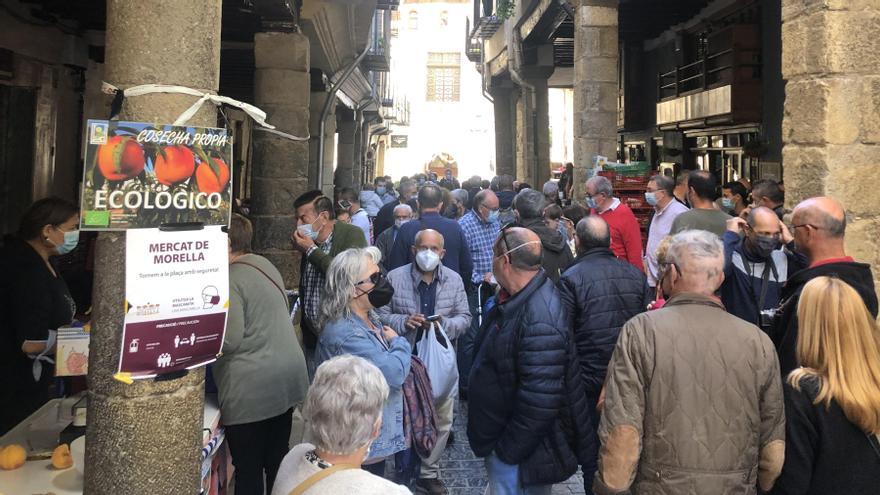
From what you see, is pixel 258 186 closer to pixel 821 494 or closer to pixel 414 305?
pixel 414 305

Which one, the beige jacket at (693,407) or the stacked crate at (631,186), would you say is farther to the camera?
the stacked crate at (631,186)

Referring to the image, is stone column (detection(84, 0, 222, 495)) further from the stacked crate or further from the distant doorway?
the stacked crate

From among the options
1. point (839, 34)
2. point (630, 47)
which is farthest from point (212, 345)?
point (630, 47)

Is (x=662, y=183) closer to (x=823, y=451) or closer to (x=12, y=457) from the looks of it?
(x=823, y=451)

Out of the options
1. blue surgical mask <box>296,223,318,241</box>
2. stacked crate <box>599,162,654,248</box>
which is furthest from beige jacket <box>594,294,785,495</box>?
stacked crate <box>599,162,654,248</box>

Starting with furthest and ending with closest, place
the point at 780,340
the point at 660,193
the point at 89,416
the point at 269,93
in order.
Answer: the point at 269,93 → the point at 660,193 → the point at 780,340 → the point at 89,416

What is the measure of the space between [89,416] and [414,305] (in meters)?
2.61

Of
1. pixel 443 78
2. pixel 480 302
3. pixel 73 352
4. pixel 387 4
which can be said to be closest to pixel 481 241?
pixel 480 302

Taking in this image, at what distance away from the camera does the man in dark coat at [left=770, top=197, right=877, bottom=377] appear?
3.48 metres

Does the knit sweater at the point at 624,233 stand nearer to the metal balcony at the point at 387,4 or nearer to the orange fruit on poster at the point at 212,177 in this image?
the orange fruit on poster at the point at 212,177

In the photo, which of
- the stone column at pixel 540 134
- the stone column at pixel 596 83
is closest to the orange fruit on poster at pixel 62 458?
the stone column at pixel 596 83

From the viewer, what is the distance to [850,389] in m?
2.59

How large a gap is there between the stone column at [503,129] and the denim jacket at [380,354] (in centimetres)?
2240

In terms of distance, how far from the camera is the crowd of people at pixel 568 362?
2635 millimetres
